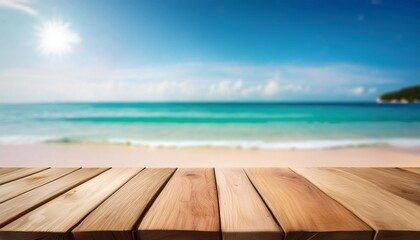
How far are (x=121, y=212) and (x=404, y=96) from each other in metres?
39.4

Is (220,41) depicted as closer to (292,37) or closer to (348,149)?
(292,37)

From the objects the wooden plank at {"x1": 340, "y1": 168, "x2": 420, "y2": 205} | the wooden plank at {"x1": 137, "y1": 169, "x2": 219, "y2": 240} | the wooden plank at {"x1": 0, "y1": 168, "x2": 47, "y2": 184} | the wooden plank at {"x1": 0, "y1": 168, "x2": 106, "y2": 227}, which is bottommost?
the wooden plank at {"x1": 340, "y1": 168, "x2": 420, "y2": 205}

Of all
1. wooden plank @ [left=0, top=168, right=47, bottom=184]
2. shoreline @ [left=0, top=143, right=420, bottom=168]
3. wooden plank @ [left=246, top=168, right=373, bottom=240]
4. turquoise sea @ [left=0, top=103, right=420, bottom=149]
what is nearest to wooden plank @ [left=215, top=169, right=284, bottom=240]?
wooden plank @ [left=246, top=168, right=373, bottom=240]

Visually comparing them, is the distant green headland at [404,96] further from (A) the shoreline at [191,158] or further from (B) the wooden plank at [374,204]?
(B) the wooden plank at [374,204]

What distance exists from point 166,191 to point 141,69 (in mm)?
24780

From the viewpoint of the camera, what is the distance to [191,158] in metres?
5.00

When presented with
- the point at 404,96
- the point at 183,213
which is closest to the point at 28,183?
the point at 183,213

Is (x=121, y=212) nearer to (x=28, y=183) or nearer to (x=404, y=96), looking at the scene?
(x=28, y=183)

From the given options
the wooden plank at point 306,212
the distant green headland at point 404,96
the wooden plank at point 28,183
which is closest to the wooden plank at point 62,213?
the wooden plank at point 28,183

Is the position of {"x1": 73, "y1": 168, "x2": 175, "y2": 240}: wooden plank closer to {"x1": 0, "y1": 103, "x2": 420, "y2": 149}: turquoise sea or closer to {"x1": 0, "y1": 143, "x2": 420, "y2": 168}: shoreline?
{"x1": 0, "y1": 143, "x2": 420, "y2": 168}: shoreline

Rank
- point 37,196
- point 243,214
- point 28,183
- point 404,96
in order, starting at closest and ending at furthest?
point 243,214 < point 37,196 < point 28,183 < point 404,96

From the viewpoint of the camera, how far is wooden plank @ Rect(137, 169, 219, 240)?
59cm

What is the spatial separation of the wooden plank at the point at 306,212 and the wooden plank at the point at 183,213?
18 centimetres

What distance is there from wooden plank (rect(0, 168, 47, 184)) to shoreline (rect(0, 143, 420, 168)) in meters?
3.26
